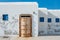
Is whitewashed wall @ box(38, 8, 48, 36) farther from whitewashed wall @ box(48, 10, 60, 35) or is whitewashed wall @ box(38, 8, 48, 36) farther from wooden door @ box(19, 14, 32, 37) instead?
wooden door @ box(19, 14, 32, 37)

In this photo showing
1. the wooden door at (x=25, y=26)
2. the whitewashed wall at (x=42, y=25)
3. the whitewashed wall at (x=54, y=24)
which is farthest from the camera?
the whitewashed wall at (x=54, y=24)

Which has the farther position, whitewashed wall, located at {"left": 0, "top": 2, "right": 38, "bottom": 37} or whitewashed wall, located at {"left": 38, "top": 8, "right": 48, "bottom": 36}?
whitewashed wall, located at {"left": 38, "top": 8, "right": 48, "bottom": 36}

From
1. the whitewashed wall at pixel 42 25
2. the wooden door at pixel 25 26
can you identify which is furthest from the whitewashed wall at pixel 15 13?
the whitewashed wall at pixel 42 25

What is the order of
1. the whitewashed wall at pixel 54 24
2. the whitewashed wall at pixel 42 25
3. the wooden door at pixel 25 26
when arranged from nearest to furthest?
the wooden door at pixel 25 26
the whitewashed wall at pixel 42 25
the whitewashed wall at pixel 54 24

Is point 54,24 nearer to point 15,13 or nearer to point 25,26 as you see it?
point 25,26

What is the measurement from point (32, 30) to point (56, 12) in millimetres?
10655

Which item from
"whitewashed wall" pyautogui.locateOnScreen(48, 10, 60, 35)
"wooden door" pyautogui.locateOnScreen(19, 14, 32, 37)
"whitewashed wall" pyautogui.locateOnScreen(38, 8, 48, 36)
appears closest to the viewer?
"wooden door" pyautogui.locateOnScreen(19, 14, 32, 37)

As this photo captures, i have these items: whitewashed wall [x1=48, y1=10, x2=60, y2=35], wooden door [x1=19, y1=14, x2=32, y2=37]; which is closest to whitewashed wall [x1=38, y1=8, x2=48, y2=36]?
whitewashed wall [x1=48, y1=10, x2=60, y2=35]

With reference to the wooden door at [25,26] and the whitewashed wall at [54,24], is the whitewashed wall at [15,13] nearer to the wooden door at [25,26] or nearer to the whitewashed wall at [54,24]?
the wooden door at [25,26]

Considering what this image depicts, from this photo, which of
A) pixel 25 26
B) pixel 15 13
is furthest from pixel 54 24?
pixel 15 13

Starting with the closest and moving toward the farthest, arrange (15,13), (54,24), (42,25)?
(15,13) < (42,25) < (54,24)

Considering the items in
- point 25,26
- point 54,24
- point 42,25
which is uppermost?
point 54,24

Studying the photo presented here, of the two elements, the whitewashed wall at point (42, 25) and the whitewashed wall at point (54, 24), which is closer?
the whitewashed wall at point (42, 25)

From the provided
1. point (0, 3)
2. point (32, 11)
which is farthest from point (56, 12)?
point (0, 3)
